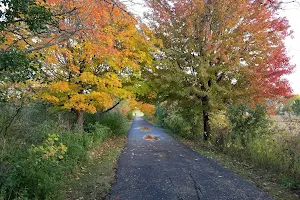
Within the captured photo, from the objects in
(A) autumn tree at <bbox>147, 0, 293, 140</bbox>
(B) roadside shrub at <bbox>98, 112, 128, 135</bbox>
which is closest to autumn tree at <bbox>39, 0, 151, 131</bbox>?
(A) autumn tree at <bbox>147, 0, 293, 140</bbox>

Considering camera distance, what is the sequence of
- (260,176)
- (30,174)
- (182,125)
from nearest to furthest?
(30,174)
(260,176)
(182,125)

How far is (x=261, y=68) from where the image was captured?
9297mm

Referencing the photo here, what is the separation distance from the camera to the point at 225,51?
9.55m

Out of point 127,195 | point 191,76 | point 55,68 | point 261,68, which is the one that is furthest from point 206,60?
point 127,195

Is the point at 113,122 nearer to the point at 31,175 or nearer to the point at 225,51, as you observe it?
the point at 225,51

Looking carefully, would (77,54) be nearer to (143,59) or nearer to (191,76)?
(143,59)

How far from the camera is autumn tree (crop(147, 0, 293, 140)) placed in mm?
9141

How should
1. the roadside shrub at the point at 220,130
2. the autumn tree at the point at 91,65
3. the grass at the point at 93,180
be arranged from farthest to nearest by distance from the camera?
the roadside shrub at the point at 220,130, the autumn tree at the point at 91,65, the grass at the point at 93,180

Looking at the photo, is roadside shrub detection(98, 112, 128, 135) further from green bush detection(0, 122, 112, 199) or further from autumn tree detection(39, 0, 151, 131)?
green bush detection(0, 122, 112, 199)

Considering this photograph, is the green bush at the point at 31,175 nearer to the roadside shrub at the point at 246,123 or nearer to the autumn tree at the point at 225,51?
the roadside shrub at the point at 246,123

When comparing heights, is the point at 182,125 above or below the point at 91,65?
below

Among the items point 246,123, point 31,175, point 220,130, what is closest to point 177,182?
point 31,175

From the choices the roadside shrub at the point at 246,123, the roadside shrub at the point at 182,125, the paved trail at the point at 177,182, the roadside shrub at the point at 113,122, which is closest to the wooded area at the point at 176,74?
A: the roadside shrub at the point at 246,123

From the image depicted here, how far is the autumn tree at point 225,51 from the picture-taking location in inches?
360
